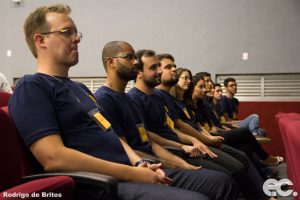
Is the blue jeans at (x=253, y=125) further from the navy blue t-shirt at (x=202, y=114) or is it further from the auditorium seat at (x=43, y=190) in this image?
the auditorium seat at (x=43, y=190)

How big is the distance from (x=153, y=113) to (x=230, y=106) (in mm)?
3533

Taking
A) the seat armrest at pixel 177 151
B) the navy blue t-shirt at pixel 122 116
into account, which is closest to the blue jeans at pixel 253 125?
the seat armrest at pixel 177 151

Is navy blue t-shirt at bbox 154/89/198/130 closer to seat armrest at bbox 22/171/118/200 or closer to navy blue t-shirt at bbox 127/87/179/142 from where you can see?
navy blue t-shirt at bbox 127/87/179/142

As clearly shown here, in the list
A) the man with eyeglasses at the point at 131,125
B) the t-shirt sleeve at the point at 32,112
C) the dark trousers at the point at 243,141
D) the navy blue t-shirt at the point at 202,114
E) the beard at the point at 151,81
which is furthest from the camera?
the navy blue t-shirt at the point at 202,114

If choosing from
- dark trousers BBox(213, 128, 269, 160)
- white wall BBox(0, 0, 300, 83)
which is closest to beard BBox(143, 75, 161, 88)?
dark trousers BBox(213, 128, 269, 160)

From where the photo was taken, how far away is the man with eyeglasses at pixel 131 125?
187cm

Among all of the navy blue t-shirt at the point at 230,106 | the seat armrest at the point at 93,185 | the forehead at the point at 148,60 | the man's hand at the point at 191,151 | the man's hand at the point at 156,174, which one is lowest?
the navy blue t-shirt at the point at 230,106

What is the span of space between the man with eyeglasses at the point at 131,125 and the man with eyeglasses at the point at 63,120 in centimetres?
24

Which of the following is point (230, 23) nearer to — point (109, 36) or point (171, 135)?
point (109, 36)

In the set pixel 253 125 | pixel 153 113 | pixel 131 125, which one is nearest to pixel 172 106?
pixel 153 113

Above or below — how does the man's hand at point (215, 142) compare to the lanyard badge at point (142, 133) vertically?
below

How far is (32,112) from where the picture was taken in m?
1.32

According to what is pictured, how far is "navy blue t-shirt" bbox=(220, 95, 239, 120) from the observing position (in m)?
5.88

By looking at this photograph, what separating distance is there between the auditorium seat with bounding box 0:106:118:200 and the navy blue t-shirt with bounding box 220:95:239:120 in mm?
4803
